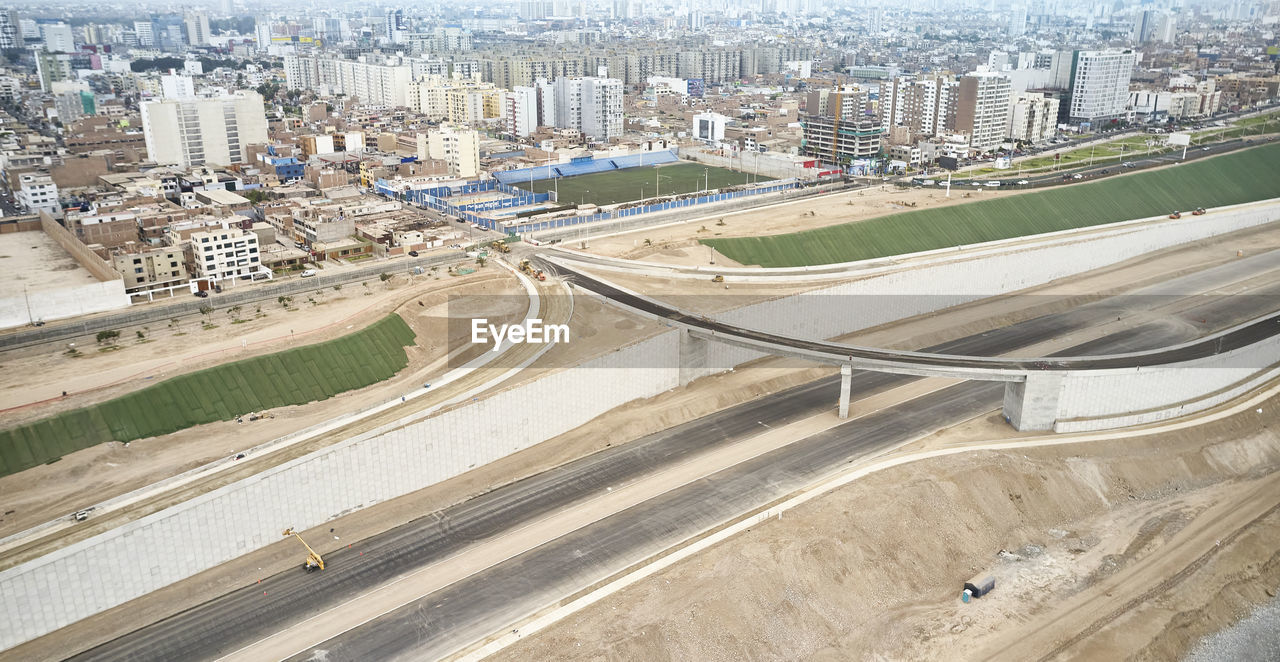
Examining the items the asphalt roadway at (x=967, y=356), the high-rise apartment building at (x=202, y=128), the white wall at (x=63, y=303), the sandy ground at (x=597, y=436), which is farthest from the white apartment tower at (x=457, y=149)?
the sandy ground at (x=597, y=436)

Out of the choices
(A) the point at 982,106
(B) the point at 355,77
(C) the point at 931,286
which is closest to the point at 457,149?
(C) the point at 931,286

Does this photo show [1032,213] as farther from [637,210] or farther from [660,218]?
[637,210]

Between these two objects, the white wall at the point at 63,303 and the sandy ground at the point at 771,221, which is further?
the sandy ground at the point at 771,221

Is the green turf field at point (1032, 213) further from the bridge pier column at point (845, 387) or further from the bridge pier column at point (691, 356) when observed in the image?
the bridge pier column at point (845, 387)

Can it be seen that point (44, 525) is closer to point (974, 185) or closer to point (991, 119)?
point (974, 185)

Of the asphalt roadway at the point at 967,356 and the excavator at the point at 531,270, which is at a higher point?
the excavator at the point at 531,270

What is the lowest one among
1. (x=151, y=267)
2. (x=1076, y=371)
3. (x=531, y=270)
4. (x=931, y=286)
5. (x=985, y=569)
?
(x=985, y=569)

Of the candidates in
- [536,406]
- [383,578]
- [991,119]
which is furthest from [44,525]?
[991,119]
